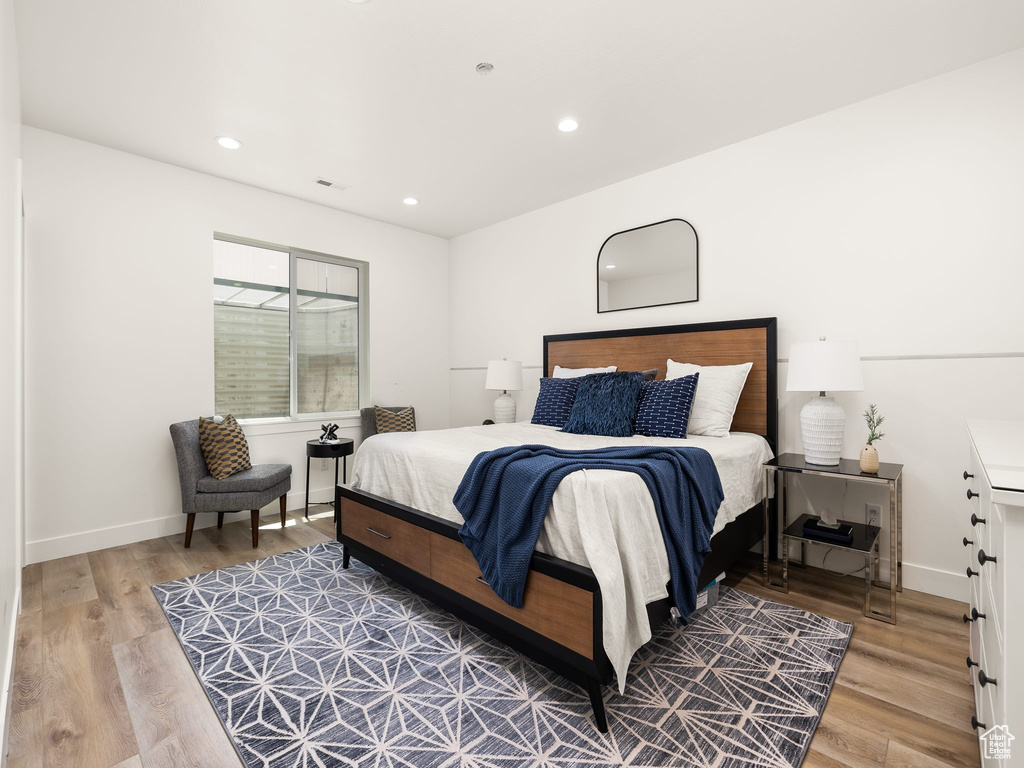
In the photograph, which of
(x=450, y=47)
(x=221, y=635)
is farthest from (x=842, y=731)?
(x=450, y=47)

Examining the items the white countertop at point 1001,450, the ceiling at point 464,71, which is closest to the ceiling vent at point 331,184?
the ceiling at point 464,71

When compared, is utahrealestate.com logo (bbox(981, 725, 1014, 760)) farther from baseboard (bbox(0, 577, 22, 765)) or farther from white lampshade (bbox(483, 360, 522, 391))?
white lampshade (bbox(483, 360, 522, 391))

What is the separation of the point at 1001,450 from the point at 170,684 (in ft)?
9.44

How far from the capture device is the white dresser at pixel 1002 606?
90cm

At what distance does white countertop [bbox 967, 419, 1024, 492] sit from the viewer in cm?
95

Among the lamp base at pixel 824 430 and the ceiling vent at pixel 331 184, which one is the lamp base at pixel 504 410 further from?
the lamp base at pixel 824 430

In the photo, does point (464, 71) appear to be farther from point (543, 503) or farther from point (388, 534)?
point (388, 534)

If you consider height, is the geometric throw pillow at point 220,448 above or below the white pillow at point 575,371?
below

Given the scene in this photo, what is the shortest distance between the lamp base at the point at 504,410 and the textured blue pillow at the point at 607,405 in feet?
3.96

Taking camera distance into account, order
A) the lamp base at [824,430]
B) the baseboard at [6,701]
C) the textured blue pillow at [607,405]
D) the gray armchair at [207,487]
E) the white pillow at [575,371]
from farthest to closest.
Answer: the white pillow at [575,371]
the gray armchair at [207,487]
the textured blue pillow at [607,405]
the lamp base at [824,430]
the baseboard at [6,701]

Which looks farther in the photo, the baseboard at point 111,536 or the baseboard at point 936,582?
the baseboard at point 111,536

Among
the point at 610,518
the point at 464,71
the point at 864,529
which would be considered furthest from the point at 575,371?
the point at 610,518

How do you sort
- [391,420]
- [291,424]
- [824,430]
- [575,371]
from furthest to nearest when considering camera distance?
[391,420]
[291,424]
[575,371]
[824,430]

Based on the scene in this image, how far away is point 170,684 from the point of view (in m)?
1.88
